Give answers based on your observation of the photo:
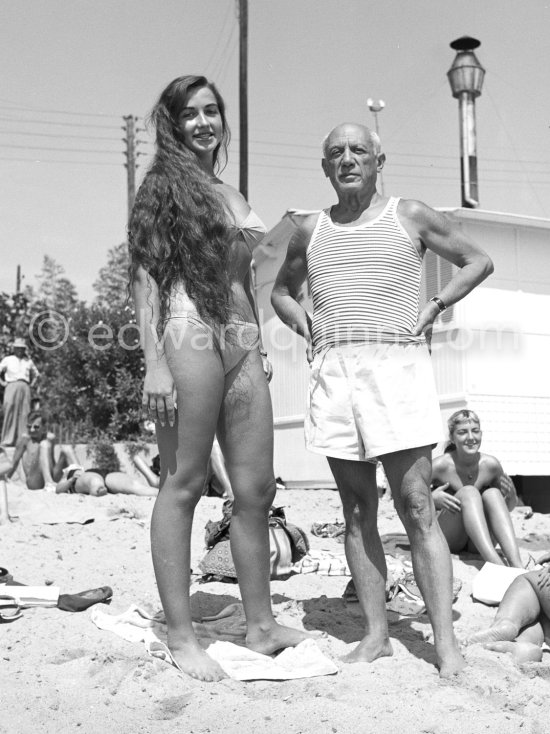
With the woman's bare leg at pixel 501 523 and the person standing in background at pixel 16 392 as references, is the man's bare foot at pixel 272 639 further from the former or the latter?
the person standing in background at pixel 16 392

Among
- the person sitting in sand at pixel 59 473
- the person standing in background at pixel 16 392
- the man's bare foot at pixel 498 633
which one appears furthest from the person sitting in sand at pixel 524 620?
the person standing in background at pixel 16 392

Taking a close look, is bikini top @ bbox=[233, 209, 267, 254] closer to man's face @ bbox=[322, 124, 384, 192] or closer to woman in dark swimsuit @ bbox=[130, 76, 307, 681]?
woman in dark swimsuit @ bbox=[130, 76, 307, 681]

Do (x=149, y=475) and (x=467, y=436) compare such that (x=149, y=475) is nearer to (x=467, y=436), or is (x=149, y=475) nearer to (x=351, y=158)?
(x=467, y=436)

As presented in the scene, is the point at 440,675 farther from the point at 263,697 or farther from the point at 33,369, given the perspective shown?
the point at 33,369

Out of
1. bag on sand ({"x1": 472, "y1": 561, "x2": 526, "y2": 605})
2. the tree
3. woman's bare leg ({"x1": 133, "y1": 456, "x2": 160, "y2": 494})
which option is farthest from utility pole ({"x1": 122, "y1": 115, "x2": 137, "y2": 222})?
bag on sand ({"x1": 472, "y1": 561, "x2": 526, "y2": 605})

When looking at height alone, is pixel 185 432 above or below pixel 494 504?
above

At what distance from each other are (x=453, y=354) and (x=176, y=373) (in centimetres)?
899

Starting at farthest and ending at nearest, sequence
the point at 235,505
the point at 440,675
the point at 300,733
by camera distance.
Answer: the point at 235,505
the point at 440,675
the point at 300,733

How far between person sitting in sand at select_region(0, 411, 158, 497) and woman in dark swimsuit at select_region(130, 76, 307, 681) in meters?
5.88

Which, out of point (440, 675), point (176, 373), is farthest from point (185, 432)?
point (440, 675)

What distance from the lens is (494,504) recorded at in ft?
18.1

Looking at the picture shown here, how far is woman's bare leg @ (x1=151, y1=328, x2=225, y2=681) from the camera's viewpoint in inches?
124

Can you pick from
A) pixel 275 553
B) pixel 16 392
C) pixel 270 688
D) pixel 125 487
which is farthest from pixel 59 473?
pixel 270 688

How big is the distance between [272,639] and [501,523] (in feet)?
8.35
